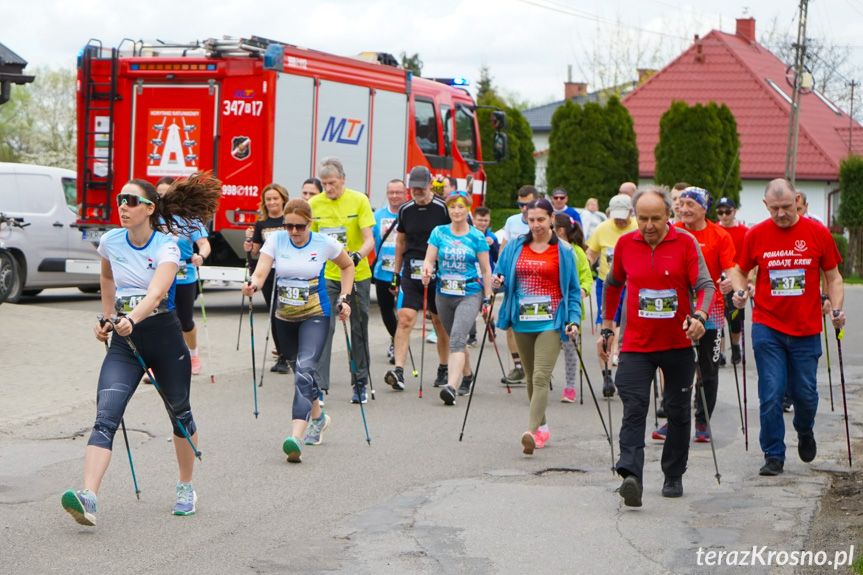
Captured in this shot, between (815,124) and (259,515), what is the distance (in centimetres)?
4440

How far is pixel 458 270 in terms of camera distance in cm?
1052

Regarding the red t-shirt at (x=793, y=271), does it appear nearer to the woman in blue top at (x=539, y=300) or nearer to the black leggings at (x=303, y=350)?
the woman in blue top at (x=539, y=300)

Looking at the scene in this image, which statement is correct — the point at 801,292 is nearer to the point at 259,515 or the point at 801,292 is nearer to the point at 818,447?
the point at 818,447

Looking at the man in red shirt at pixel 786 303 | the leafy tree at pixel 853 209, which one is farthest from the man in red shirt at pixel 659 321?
the leafy tree at pixel 853 209

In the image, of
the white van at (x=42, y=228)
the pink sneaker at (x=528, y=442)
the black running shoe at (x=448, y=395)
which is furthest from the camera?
the white van at (x=42, y=228)

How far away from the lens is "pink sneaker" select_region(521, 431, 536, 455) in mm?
8039

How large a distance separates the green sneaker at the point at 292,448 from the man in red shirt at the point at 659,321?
2.13 metres

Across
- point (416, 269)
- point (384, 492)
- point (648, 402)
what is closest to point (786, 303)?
point (648, 402)

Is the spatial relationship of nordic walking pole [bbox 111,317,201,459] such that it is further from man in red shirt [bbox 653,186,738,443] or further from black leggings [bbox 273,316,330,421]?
man in red shirt [bbox 653,186,738,443]

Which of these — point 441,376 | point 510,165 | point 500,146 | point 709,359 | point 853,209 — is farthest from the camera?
point 510,165

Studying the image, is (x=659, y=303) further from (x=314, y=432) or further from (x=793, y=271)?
(x=314, y=432)

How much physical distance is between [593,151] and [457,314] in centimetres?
2695

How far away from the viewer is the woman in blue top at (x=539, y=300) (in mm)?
8336

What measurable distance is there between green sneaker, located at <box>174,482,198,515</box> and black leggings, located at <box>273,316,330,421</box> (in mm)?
1558
